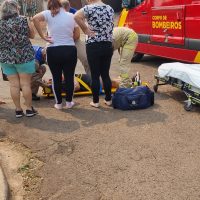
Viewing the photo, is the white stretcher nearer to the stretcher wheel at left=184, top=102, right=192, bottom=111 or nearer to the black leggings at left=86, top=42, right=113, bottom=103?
the stretcher wheel at left=184, top=102, right=192, bottom=111

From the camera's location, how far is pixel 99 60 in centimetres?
608

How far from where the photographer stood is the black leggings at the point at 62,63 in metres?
5.95

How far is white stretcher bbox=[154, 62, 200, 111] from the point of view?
5934 millimetres

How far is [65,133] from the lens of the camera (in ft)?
17.7

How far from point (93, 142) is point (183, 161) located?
3.85ft

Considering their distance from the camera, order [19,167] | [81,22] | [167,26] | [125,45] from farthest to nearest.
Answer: [167,26], [125,45], [81,22], [19,167]

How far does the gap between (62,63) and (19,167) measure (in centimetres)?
202

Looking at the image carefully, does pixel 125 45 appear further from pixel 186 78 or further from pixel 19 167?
pixel 19 167

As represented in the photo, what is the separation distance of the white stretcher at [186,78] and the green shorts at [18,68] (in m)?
2.18

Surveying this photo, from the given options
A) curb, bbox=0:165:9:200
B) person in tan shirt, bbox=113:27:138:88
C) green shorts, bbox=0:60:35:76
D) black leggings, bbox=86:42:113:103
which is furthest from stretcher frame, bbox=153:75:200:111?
curb, bbox=0:165:9:200

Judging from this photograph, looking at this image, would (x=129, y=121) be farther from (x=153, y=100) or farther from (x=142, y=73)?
(x=142, y=73)

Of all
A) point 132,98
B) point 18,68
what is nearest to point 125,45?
point 132,98

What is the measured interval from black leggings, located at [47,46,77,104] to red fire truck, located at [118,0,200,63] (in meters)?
2.75

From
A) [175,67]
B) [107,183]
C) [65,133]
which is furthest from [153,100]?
[107,183]
